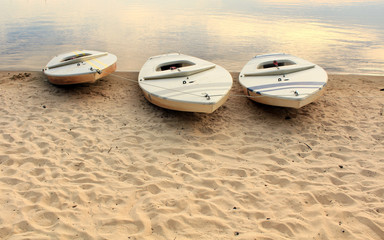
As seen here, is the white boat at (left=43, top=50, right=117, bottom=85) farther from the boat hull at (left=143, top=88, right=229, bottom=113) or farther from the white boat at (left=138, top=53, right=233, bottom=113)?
the boat hull at (left=143, top=88, right=229, bottom=113)

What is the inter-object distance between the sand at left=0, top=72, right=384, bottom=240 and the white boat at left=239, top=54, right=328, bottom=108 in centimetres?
55

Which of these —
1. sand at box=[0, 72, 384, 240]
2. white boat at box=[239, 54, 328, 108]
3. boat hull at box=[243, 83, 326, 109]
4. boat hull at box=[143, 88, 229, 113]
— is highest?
white boat at box=[239, 54, 328, 108]

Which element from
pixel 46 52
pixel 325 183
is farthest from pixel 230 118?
pixel 46 52

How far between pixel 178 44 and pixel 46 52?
589cm

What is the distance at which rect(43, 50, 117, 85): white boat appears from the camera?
20.5 feet

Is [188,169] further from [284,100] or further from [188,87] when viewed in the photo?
[284,100]

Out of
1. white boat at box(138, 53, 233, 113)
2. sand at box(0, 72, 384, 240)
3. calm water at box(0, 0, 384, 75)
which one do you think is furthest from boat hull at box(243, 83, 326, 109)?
calm water at box(0, 0, 384, 75)

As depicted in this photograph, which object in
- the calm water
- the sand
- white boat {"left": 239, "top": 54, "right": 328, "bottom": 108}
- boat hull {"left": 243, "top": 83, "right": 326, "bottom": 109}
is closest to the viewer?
the sand

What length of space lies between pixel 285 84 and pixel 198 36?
9.78 m

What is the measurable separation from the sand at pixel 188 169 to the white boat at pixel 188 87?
533 millimetres

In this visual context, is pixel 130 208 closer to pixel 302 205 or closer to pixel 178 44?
pixel 302 205

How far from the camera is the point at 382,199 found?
328 centimetres

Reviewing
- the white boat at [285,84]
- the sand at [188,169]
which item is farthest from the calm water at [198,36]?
the sand at [188,169]

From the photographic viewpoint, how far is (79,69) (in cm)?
641
